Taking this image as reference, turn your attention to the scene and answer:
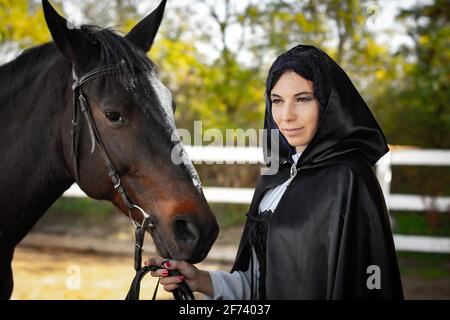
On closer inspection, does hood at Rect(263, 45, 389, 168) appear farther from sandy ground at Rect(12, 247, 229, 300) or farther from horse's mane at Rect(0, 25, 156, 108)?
sandy ground at Rect(12, 247, 229, 300)

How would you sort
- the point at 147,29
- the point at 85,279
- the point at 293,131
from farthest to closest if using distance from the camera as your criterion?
the point at 85,279
the point at 147,29
the point at 293,131

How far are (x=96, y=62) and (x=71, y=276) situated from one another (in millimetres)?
2535

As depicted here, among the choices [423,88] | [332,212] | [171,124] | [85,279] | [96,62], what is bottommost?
[85,279]

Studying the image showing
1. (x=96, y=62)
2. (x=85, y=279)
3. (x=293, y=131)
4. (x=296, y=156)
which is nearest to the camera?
(x=293, y=131)

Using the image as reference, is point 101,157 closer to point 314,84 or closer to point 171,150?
point 171,150

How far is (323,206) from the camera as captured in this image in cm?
160

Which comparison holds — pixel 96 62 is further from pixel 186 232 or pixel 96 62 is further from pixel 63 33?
pixel 186 232

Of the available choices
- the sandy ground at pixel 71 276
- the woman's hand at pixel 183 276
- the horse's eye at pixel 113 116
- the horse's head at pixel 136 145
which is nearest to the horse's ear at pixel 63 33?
the horse's head at pixel 136 145

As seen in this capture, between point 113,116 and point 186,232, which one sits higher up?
point 113,116

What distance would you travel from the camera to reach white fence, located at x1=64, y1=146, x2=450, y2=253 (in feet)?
18.7

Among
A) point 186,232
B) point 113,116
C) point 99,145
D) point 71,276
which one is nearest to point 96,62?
point 113,116

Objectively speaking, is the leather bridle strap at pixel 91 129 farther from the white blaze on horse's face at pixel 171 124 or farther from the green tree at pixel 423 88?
the green tree at pixel 423 88

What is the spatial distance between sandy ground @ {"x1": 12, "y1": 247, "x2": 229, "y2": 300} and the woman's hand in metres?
2.51

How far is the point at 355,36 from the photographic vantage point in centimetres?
733
